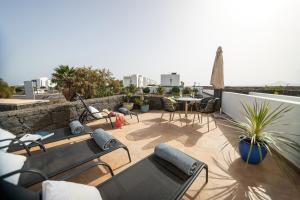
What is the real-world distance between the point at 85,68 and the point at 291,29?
1156 cm

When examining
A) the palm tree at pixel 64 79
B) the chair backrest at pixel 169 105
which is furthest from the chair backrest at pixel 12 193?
the palm tree at pixel 64 79

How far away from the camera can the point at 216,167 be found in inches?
96.7

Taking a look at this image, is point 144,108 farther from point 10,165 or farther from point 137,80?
point 137,80

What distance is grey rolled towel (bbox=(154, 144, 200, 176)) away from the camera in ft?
5.67

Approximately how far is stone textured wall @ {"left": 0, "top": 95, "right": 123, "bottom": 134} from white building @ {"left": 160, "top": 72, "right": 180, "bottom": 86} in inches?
1292

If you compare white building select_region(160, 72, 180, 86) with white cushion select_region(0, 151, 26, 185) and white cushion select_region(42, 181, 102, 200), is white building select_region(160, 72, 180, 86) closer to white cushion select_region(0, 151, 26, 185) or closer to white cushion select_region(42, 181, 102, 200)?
white cushion select_region(0, 151, 26, 185)

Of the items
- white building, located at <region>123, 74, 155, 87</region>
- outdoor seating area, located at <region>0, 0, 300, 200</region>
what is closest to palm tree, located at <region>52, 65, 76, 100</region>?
outdoor seating area, located at <region>0, 0, 300, 200</region>

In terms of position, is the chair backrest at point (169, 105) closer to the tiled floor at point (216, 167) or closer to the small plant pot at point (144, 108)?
the tiled floor at point (216, 167)

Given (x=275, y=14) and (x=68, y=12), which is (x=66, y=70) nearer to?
Result: (x=68, y=12)

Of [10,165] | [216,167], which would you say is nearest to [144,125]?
[216,167]

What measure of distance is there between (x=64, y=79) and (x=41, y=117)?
247 inches

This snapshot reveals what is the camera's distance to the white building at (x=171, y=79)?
36.7 meters

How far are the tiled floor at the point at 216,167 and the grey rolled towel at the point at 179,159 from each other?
43 cm

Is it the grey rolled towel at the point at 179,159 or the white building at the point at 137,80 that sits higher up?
the white building at the point at 137,80
